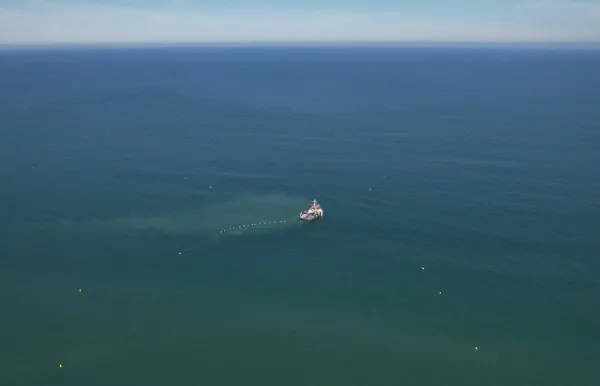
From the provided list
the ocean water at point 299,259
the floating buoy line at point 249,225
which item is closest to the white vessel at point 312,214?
the ocean water at point 299,259

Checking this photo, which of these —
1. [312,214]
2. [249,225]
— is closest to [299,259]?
[312,214]

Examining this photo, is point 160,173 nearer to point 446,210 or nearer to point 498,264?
point 446,210

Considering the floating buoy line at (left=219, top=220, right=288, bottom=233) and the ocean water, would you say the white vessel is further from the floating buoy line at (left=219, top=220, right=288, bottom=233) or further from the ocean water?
the floating buoy line at (left=219, top=220, right=288, bottom=233)

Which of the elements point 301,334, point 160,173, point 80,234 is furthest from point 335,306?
point 160,173

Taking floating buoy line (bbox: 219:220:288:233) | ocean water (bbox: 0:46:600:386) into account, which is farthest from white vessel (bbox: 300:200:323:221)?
floating buoy line (bbox: 219:220:288:233)

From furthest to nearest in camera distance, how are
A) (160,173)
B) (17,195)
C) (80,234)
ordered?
1. (160,173)
2. (17,195)
3. (80,234)

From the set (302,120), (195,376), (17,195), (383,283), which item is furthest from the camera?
(302,120)

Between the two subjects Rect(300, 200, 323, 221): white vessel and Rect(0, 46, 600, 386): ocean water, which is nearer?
Rect(0, 46, 600, 386): ocean water

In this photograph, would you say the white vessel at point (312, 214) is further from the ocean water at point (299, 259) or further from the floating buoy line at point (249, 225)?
the floating buoy line at point (249, 225)

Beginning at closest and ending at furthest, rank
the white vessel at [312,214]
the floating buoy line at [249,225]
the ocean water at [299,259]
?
the ocean water at [299,259] < the floating buoy line at [249,225] < the white vessel at [312,214]
